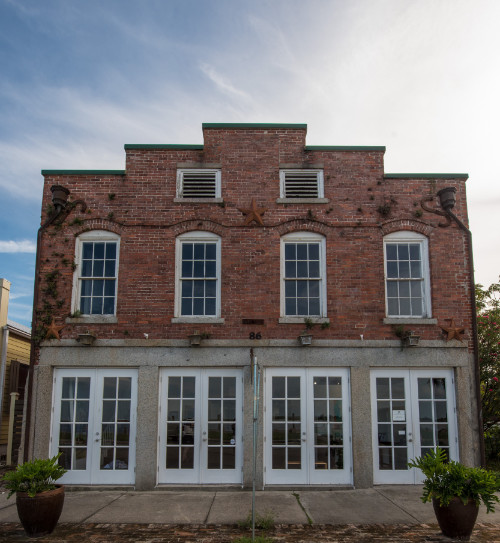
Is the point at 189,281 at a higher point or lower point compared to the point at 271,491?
higher

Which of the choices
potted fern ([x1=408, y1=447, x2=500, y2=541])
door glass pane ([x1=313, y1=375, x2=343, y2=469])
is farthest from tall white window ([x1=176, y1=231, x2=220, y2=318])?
potted fern ([x1=408, y1=447, x2=500, y2=541])

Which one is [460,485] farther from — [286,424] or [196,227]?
[196,227]

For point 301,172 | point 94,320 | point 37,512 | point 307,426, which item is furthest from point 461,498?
point 94,320

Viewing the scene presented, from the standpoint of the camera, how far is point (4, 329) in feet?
49.9

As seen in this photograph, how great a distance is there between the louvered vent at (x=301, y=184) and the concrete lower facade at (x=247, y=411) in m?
3.37

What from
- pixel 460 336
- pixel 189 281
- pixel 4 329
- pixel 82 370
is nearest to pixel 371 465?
pixel 460 336

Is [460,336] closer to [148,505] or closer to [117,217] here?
[148,505]

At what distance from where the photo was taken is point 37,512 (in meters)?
7.93

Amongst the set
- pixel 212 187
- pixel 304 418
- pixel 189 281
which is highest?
pixel 212 187

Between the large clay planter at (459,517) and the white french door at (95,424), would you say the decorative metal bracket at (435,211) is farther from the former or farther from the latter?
the white french door at (95,424)

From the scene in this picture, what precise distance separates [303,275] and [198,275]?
2.34 m

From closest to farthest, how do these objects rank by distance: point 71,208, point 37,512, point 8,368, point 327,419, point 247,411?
point 37,512
point 247,411
point 327,419
point 71,208
point 8,368

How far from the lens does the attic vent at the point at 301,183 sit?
12219 mm

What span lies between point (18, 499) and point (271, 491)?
4.90 metres
